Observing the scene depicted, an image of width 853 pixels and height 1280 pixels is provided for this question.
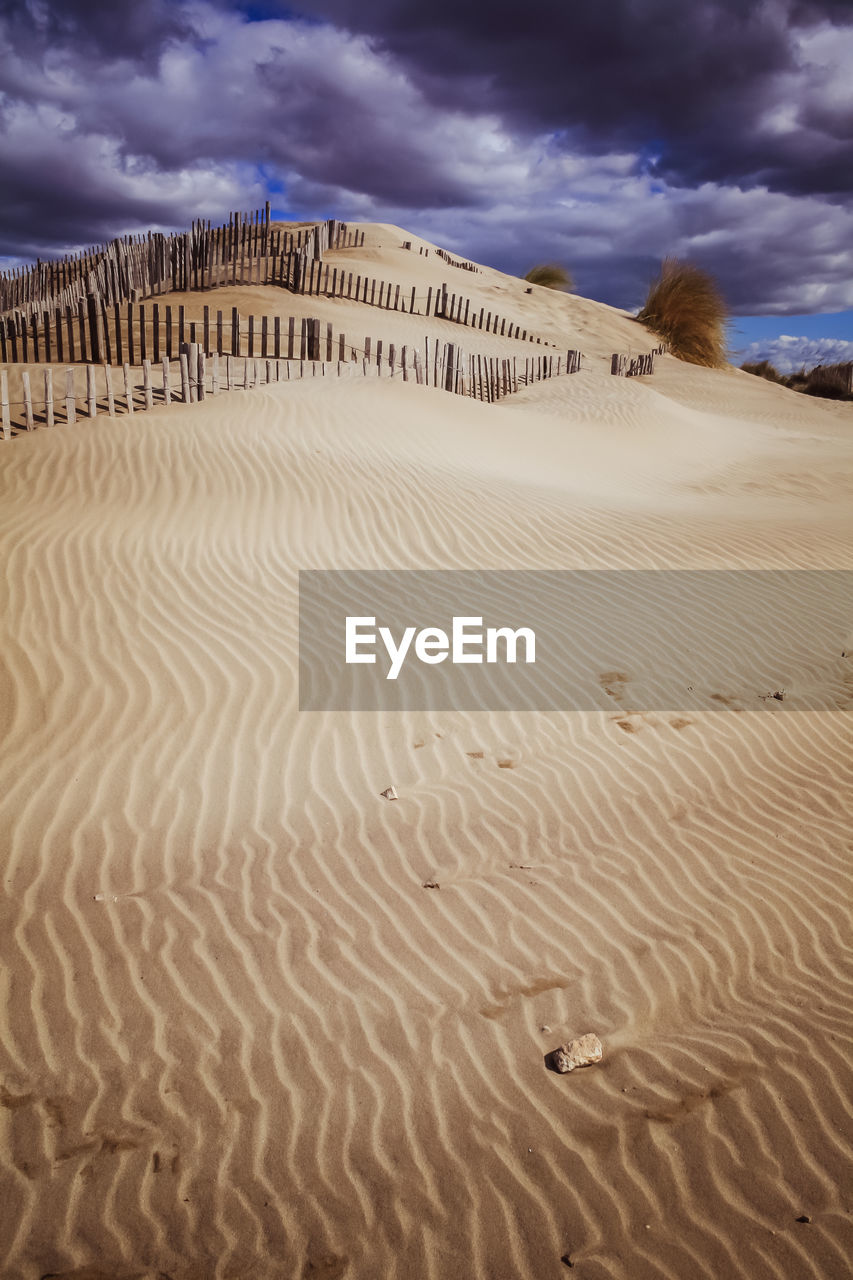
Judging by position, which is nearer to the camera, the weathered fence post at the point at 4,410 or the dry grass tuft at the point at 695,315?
the weathered fence post at the point at 4,410

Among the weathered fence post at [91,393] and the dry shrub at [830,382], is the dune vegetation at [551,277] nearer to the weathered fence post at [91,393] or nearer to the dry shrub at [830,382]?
the dry shrub at [830,382]

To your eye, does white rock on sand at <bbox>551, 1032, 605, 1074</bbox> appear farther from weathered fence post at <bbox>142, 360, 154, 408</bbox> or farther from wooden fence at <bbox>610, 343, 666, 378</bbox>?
wooden fence at <bbox>610, 343, 666, 378</bbox>

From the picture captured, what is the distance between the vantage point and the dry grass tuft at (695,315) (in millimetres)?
32375

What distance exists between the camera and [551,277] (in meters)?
41.6

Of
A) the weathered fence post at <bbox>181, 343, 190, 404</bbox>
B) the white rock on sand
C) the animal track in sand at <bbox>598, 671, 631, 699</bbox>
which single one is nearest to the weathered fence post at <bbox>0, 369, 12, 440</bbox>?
the weathered fence post at <bbox>181, 343, 190, 404</bbox>

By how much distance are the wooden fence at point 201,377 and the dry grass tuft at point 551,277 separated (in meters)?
24.8

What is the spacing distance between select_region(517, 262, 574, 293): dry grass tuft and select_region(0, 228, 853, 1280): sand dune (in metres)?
38.0

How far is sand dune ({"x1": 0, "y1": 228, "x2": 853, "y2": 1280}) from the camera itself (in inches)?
110

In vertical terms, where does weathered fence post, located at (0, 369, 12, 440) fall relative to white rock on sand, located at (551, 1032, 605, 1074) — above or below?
above

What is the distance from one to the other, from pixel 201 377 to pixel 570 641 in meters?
8.66

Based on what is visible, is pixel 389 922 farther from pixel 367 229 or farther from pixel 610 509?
pixel 367 229

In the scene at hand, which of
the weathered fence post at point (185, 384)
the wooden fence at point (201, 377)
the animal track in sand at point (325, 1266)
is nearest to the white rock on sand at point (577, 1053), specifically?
the animal track in sand at point (325, 1266)

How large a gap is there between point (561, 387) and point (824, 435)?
8.59 metres

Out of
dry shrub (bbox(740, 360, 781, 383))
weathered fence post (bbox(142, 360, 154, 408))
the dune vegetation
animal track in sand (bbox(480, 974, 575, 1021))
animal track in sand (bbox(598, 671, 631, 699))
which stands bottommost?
animal track in sand (bbox(480, 974, 575, 1021))
